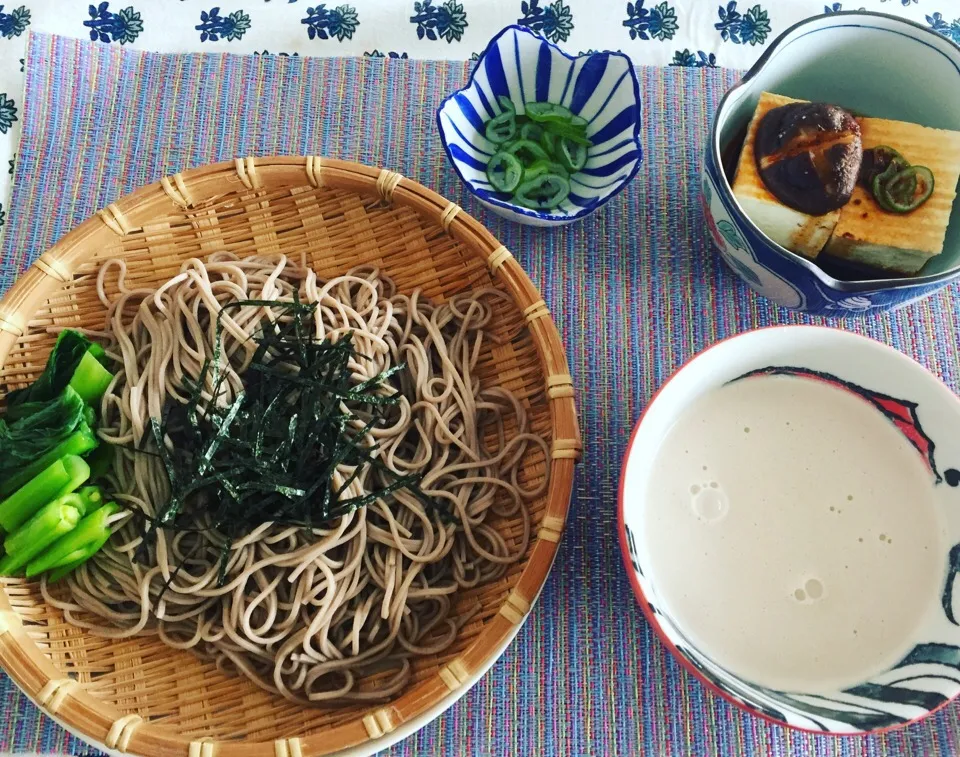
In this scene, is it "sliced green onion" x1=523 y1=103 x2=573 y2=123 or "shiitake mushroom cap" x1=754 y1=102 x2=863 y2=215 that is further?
"sliced green onion" x1=523 y1=103 x2=573 y2=123

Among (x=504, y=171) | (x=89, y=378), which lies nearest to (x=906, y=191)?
(x=504, y=171)

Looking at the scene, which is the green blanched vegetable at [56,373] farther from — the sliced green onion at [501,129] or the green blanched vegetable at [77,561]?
the sliced green onion at [501,129]

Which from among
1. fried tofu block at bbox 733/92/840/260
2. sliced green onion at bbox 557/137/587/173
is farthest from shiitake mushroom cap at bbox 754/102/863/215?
sliced green onion at bbox 557/137/587/173

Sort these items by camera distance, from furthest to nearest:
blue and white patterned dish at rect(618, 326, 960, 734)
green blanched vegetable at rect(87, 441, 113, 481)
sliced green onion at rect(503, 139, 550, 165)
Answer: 1. sliced green onion at rect(503, 139, 550, 165)
2. green blanched vegetable at rect(87, 441, 113, 481)
3. blue and white patterned dish at rect(618, 326, 960, 734)

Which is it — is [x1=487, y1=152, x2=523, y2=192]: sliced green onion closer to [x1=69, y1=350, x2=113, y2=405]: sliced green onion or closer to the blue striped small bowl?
the blue striped small bowl

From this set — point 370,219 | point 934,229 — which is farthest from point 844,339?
point 370,219

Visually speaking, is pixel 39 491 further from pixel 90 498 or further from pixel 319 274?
pixel 319 274

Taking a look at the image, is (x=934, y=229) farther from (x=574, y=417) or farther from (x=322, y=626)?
(x=322, y=626)
